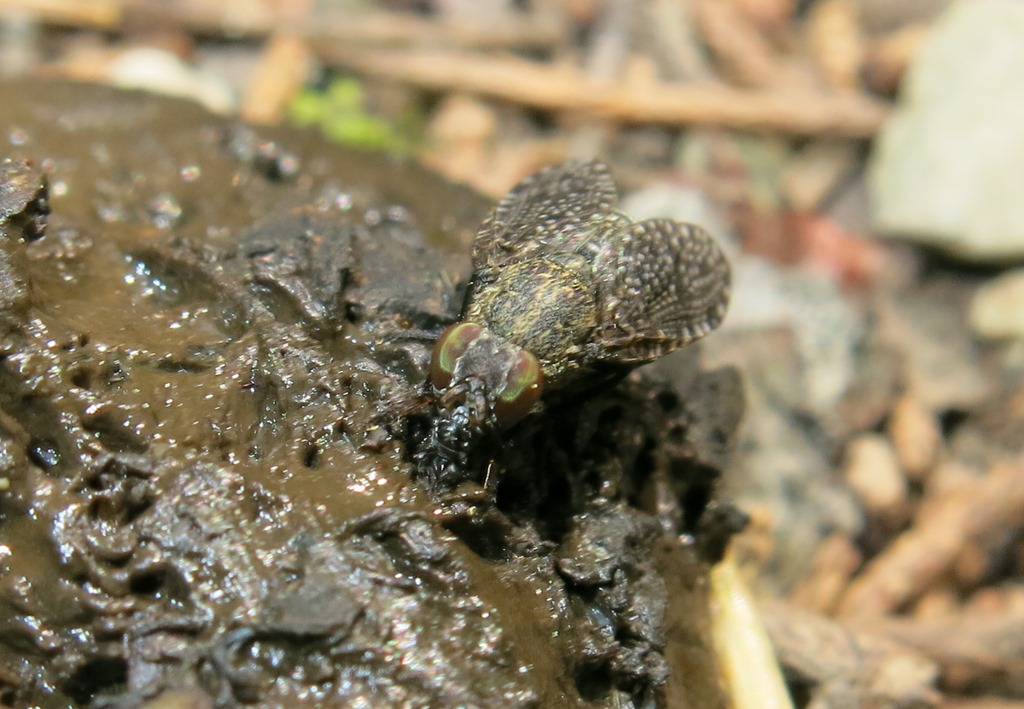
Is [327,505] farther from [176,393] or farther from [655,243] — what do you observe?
[655,243]

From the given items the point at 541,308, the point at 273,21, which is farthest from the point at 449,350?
the point at 273,21

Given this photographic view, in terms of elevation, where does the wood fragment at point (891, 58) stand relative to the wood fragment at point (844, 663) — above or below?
above

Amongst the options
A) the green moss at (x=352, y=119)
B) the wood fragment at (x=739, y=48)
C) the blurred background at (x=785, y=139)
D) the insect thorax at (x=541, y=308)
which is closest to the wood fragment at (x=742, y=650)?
the insect thorax at (x=541, y=308)

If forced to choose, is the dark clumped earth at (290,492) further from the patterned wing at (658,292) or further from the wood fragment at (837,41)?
the wood fragment at (837,41)

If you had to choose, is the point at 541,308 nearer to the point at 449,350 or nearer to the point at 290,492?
the point at 449,350

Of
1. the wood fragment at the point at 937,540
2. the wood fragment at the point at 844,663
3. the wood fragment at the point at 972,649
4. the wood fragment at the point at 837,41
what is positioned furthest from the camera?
the wood fragment at the point at 837,41

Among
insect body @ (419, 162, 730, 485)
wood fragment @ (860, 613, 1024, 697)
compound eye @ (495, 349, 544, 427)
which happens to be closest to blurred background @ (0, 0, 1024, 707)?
wood fragment @ (860, 613, 1024, 697)

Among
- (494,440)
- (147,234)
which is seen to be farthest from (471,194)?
(494,440)
